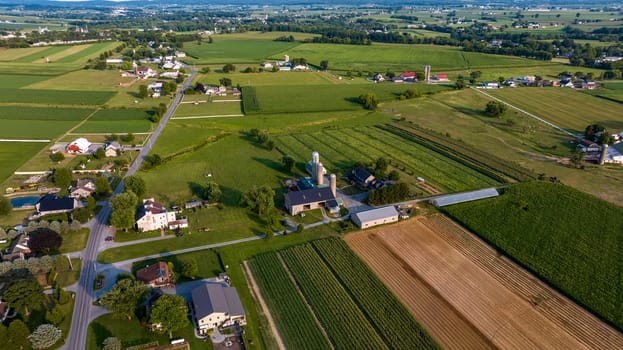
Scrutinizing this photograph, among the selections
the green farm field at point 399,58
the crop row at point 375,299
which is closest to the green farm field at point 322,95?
the green farm field at point 399,58

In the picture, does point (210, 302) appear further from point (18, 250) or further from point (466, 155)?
point (466, 155)

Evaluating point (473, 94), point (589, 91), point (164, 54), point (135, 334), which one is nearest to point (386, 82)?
point (473, 94)

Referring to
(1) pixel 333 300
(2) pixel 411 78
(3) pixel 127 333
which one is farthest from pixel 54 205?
(2) pixel 411 78

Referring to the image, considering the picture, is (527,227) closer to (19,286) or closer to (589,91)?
(19,286)

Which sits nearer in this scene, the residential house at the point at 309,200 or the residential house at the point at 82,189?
the residential house at the point at 309,200

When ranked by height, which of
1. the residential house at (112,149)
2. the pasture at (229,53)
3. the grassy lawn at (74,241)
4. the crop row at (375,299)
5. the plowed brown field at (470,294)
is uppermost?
the pasture at (229,53)

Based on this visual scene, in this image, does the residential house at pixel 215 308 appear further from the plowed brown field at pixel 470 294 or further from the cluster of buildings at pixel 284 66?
the cluster of buildings at pixel 284 66
